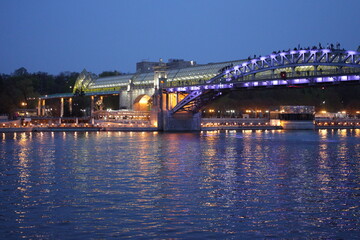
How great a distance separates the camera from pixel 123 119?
332ft

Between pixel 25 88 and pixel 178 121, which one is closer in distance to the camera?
pixel 178 121

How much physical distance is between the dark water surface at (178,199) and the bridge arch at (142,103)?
79571 mm

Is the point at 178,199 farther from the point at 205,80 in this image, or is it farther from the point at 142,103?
the point at 142,103

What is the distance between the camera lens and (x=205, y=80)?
78.8 metres

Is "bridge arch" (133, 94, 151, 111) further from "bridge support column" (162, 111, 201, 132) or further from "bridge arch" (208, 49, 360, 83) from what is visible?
"bridge arch" (208, 49, 360, 83)

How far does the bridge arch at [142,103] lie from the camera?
11431 cm

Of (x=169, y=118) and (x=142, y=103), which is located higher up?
(x=142, y=103)

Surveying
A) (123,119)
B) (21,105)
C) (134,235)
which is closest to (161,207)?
(134,235)

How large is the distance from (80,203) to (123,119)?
8187 centimetres

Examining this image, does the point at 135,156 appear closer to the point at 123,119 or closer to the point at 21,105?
the point at 123,119

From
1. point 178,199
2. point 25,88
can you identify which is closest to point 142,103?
point 25,88

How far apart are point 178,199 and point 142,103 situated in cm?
9585

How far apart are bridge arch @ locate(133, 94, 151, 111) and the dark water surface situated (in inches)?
3133

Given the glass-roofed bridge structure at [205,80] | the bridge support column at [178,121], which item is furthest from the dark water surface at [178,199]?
the bridge support column at [178,121]
